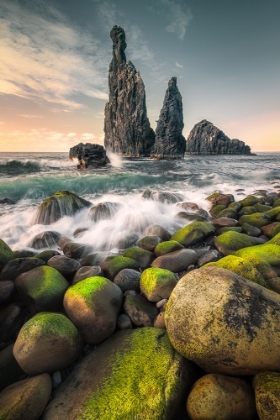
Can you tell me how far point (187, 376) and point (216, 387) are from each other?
372mm

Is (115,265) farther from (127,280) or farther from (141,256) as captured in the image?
(141,256)

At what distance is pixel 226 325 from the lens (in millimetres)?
2199

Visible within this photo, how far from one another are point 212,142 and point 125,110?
169 ft

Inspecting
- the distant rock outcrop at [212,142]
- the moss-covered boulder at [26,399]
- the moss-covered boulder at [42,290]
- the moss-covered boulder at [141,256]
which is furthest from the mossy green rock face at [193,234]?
the distant rock outcrop at [212,142]

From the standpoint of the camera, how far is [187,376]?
7.58 ft

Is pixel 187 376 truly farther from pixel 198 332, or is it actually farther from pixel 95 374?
pixel 95 374

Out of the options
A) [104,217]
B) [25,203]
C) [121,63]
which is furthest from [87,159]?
[121,63]

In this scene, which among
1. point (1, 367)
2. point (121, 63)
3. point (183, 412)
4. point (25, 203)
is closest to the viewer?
point (183, 412)

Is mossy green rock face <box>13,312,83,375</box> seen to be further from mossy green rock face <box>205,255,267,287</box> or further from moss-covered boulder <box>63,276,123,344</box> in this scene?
mossy green rock face <box>205,255,267,287</box>

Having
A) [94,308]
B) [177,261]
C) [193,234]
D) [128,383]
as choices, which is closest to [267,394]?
[128,383]

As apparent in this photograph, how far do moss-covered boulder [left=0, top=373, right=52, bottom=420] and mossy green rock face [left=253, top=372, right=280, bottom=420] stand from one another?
2050 mm

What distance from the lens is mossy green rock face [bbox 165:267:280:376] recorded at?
211 cm

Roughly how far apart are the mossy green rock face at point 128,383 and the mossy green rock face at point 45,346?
0.23 m

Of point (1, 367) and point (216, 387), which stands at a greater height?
point (216, 387)
